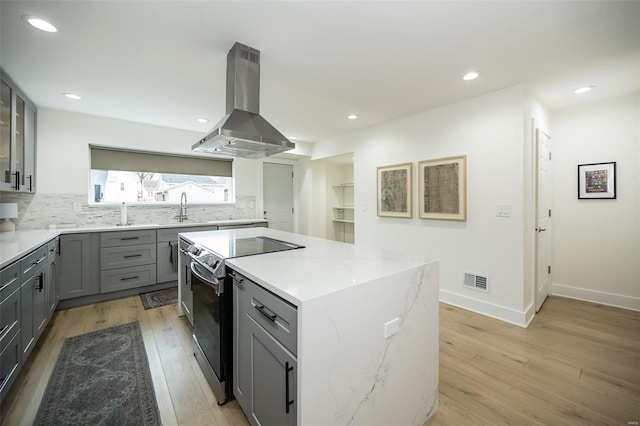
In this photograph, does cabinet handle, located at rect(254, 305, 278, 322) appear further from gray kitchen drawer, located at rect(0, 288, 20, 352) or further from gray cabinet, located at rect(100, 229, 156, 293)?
gray cabinet, located at rect(100, 229, 156, 293)

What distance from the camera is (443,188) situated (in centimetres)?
330

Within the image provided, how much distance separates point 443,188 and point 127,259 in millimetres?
4191

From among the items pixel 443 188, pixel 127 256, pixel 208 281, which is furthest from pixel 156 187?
pixel 443 188

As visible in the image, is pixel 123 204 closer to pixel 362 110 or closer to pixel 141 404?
pixel 141 404

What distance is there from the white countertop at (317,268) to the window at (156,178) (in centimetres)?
287

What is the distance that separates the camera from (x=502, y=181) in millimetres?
2814

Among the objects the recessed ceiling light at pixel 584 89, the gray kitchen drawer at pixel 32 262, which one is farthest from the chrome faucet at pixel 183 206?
the recessed ceiling light at pixel 584 89

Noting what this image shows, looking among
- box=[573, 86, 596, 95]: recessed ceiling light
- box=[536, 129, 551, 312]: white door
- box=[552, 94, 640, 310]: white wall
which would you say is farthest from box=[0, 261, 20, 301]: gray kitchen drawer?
box=[552, 94, 640, 310]: white wall

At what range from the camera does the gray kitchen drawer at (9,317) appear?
1542mm

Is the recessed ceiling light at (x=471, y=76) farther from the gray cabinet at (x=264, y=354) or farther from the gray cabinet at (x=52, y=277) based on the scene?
the gray cabinet at (x=52, y=277)

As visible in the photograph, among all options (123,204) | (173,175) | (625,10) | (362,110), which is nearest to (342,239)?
(362,110)

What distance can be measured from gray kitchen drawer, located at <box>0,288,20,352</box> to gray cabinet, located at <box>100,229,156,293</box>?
65.1 inches

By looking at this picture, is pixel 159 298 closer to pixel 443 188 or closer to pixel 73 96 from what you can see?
pixel 73 96

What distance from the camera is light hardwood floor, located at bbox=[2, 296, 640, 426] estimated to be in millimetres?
1584
